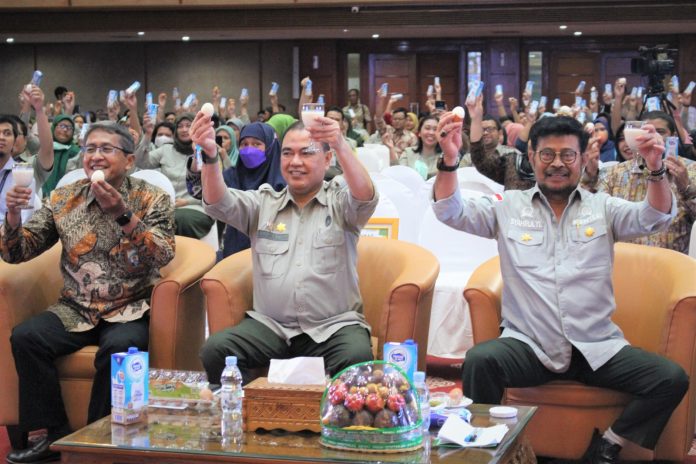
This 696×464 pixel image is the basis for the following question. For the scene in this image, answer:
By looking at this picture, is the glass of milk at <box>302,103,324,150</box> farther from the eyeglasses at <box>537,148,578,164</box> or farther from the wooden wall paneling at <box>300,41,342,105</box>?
the wooden wall paneling at <box>300,41,342,105</box>

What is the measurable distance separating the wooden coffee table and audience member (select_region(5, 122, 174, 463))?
3.06ft

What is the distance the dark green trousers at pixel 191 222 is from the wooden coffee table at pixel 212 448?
317cm

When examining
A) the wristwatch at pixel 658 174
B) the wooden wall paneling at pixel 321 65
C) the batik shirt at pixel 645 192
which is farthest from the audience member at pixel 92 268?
the wooden wall paneling at pixel 321 65

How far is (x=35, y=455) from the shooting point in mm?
3551

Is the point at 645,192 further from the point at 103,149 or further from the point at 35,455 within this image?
the point at 35,455

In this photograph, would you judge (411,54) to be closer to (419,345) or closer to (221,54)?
(221,54)

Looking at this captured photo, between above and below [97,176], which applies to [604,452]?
below

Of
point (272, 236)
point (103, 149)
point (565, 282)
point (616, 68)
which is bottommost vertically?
point (565, 282)

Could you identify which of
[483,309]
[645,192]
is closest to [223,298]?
[483,309]

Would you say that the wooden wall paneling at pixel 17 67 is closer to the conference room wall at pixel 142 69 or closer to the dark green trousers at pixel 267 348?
the conference room wall at pixel 142 69

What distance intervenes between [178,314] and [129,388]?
1.01 meters

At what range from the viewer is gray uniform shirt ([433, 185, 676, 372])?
327cm

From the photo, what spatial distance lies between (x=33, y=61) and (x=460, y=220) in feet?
48.1

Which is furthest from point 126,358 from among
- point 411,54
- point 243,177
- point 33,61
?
point 33,61
